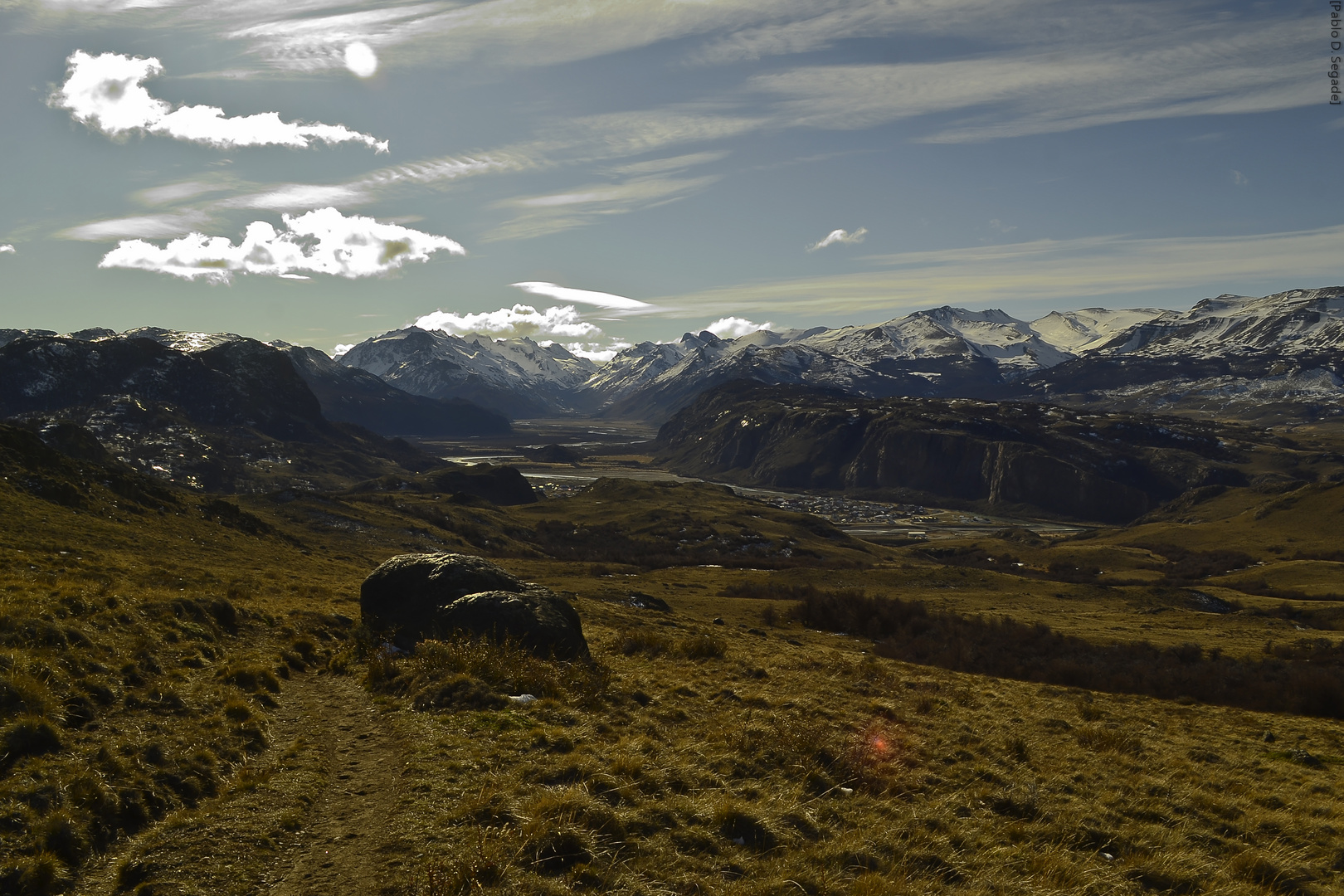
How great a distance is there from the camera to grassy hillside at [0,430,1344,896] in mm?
9836

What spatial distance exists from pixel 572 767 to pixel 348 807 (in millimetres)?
3811

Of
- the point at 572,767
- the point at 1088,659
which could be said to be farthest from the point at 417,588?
the point at 1088,659

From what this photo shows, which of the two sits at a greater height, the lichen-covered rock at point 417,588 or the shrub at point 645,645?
the lichen-covered rock at point 417,588

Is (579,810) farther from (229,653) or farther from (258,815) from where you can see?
(229,653)

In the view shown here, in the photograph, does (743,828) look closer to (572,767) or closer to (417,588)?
(572,767)

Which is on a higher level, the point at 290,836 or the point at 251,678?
the point at 290,836

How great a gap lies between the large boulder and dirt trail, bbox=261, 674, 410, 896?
5.64 m

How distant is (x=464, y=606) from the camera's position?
2409 cm

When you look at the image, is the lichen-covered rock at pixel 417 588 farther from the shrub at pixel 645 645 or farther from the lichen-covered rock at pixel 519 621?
the shrub at pixel 645 645

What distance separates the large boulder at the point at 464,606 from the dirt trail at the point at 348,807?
564 centimetres

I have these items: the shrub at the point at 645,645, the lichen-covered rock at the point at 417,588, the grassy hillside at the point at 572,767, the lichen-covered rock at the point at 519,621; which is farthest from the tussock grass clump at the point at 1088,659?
the lichen-covered rock at the point at 417,588

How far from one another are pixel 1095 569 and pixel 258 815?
172727 millimetres

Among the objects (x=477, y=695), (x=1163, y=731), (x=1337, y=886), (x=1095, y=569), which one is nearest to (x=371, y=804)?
(x=477, y=695)

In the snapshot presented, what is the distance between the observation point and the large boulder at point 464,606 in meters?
23.4
